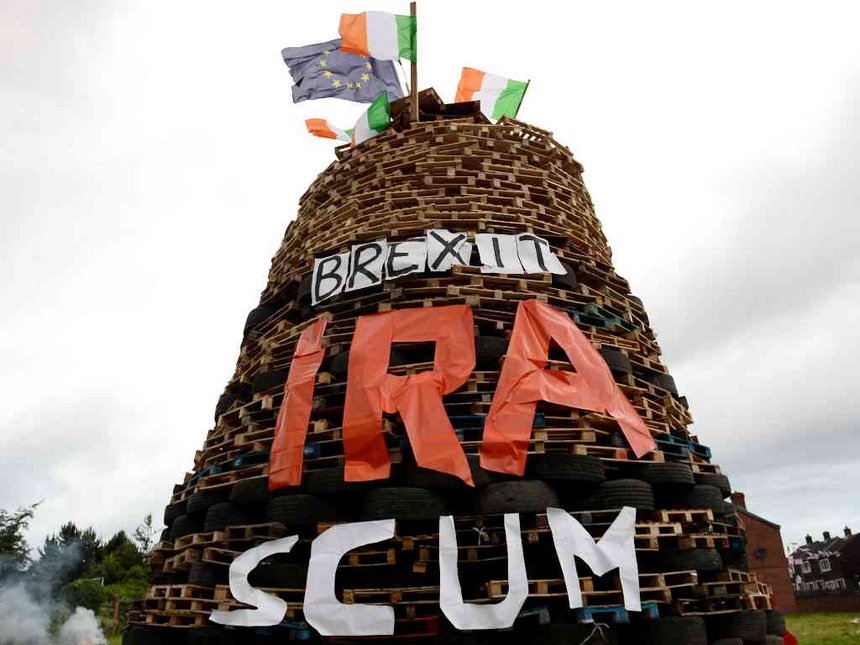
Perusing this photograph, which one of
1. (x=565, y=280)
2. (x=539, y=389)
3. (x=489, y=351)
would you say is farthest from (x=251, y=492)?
(x=565, y=280)

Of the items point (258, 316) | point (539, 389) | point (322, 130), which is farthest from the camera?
point (322, 130)

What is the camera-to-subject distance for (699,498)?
997cm

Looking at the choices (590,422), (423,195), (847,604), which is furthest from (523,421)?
(847,604)

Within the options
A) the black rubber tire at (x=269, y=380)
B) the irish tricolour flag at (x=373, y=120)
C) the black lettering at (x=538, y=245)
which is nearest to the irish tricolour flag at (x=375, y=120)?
the irish tricolour flag at (x=373, y=120)

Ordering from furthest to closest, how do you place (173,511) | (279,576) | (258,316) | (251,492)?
(258,316) → (173,511) → (251,492) → (279,576)

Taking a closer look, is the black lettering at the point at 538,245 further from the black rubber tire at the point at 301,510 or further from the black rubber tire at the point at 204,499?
the black rubber tire at the point at 204,499

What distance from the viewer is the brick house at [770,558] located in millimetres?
42406

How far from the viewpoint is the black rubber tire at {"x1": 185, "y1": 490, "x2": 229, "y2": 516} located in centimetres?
1074

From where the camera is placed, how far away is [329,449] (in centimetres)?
993

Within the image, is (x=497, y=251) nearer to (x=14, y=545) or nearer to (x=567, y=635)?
(x=567, y=635)

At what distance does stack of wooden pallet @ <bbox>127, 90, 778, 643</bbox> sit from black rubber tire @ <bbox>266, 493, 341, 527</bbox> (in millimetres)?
32

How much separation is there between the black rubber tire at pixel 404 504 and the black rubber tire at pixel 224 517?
2.53m

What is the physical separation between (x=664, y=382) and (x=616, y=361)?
2055 millimetres

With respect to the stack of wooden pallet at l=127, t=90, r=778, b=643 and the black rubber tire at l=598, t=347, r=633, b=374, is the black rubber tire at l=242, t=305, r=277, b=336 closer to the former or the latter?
the stack of wooden pallet at l=127, t=90, r=778, b=643
